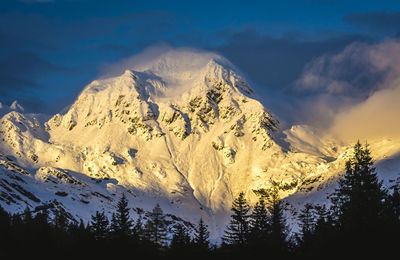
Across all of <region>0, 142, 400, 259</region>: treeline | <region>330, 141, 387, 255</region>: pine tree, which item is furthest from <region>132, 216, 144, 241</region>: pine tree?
<region>330, 141, 387, 255</region>: pine tree

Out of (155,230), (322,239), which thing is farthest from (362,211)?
(155,230)

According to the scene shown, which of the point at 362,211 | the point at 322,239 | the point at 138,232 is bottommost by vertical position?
the point at 322,239

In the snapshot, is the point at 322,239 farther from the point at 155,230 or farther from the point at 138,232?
the point at 138,232

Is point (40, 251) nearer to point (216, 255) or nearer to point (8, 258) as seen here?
point (8, 258)

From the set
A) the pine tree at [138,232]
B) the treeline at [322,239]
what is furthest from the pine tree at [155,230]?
the treeline at [322,239]

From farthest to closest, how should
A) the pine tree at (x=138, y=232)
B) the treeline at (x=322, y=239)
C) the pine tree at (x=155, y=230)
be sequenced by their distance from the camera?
the pine tree at (x=155, y=230) < the pine tree at (x=138, y=232) < the treeline at (x=322, y=239)

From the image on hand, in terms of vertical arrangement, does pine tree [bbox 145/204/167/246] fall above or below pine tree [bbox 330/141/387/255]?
above


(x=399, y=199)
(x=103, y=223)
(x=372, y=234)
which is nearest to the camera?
(x=372, y=234)

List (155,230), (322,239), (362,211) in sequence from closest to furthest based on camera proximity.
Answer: (322,239) → (362,211) → (155,230)

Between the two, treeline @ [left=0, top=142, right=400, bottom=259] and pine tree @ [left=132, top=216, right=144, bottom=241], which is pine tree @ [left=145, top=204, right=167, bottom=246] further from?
treeline @ [left=0, top=142, right=400, bottom=259]

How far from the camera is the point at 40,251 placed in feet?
183

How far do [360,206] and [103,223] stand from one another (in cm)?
4016

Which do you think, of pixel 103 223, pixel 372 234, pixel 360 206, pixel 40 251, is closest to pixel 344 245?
pixel 372 234

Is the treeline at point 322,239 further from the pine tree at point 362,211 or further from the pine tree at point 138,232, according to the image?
the pine tree at point 138,232
